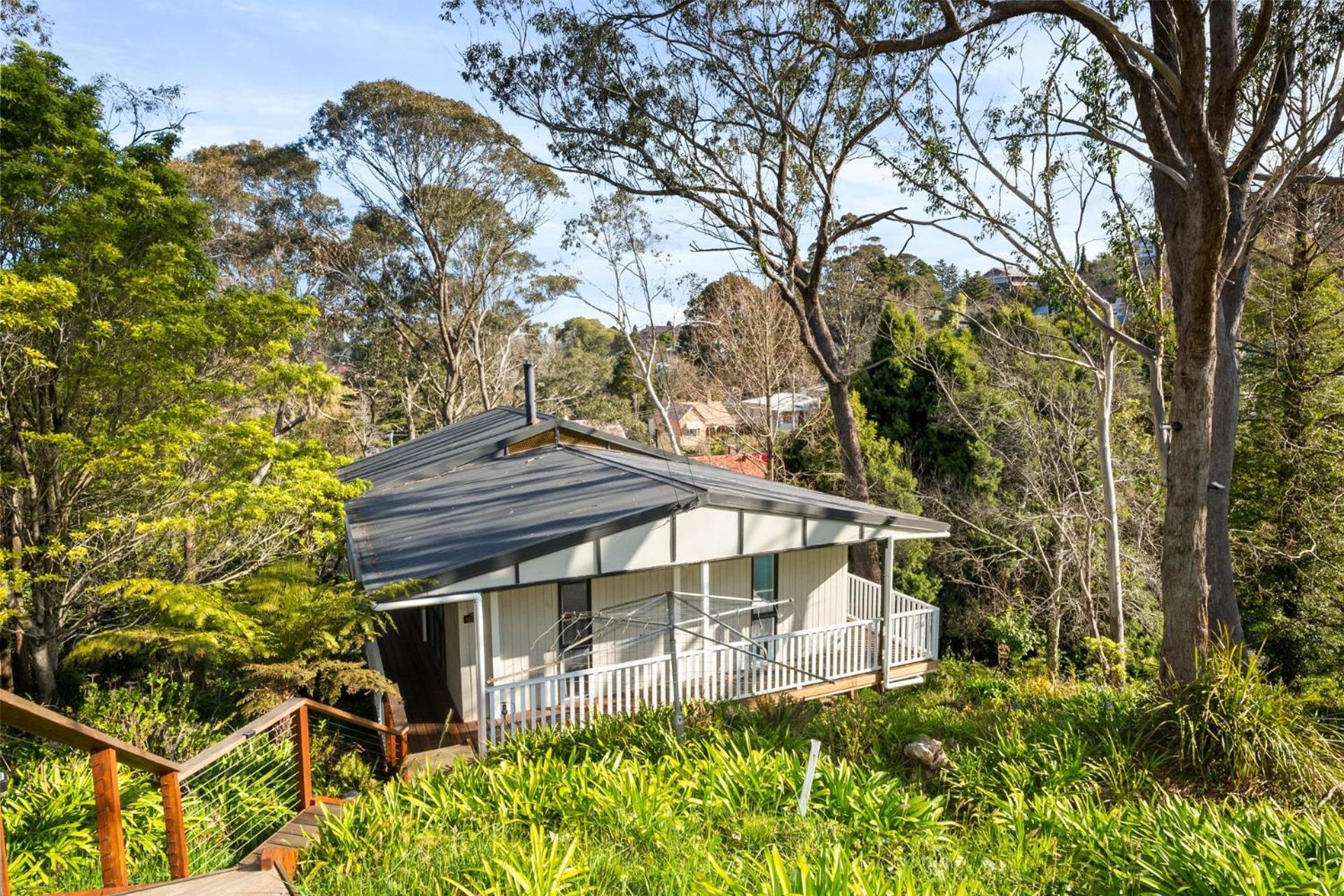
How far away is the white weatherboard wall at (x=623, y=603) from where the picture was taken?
32.1 feet

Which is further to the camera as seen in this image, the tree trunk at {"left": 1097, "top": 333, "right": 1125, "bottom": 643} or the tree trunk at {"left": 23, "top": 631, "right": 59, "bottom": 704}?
the tree trunk at {"left": 1097, "top": 333, "right": 1125, "bottom": 643}

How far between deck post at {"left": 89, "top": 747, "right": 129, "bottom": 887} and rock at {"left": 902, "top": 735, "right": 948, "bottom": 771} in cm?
510

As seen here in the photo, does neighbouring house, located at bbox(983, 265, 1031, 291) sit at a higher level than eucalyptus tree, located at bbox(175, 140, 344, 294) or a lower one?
lower

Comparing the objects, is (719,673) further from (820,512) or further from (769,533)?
(820,512)

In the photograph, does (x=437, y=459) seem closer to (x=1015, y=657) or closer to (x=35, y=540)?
(x=35, y=540)

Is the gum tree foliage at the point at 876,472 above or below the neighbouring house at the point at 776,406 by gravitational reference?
below

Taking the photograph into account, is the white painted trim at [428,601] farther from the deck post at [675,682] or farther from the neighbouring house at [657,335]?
the neighbouring house at [657,335]

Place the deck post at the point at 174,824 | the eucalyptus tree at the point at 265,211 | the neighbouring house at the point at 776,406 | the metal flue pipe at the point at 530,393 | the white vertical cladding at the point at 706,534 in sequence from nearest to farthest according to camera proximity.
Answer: the deck post at the point at 174,824
the white vertical cladding at the point at 706,534
the metal flue pipe at the point at 530,393
the neighbouring house at the point at 776,406
the eucalyptus tree at the point at 265,211

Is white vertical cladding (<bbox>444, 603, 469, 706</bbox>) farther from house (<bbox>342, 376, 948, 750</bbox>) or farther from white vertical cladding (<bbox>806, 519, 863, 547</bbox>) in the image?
white vertical cladding (<bbox>806, 519, 863, 547</bbox>)

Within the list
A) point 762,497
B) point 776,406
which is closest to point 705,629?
point 762,497

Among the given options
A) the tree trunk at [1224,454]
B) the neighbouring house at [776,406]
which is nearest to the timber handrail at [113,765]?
the tree trunk at [1224,454]

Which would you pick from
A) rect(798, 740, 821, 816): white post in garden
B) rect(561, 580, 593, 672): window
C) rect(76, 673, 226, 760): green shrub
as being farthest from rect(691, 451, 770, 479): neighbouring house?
rect(798, 740, 821, 816): white post in garden

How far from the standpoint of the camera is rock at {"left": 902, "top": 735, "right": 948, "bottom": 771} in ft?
19.2

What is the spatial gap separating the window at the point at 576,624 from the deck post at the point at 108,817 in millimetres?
6961
